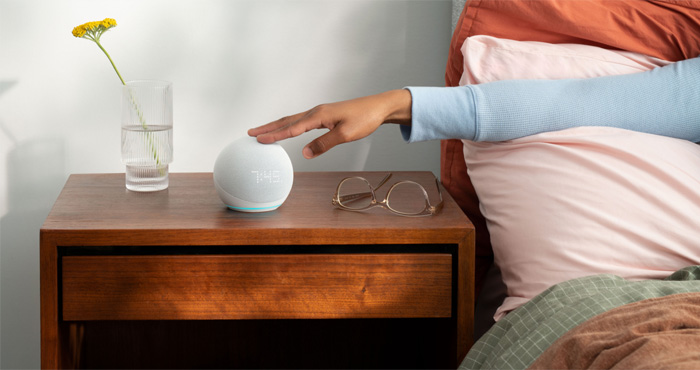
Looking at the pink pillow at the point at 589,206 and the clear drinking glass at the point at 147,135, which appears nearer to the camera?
the pink pillow at the point at 589,206

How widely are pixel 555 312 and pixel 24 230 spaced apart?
111 cm

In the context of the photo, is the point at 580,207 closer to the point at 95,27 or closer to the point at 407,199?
the point at 407,199

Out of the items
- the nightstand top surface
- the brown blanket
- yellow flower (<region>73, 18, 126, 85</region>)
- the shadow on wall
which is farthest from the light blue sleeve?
the shadow on wall

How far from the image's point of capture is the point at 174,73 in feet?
4.65

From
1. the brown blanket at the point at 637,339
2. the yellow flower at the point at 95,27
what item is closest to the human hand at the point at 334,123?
the yellow flower at the point at 95,27

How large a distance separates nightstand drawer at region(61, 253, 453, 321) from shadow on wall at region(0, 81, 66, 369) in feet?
1.78

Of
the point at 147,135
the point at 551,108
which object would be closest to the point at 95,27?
the point at 147,135

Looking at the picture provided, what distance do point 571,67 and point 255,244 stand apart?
0.62 meters

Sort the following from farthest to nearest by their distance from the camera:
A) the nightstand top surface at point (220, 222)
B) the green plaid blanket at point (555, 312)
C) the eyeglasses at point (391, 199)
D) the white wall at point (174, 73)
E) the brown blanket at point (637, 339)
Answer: the white wall at point (174, 73)
the eyeglasses at point (391, 199)
the nightstand top surface at point (220, 222)
the green plaid blanket at point (555, 312)
the brown blanket at point (637, 339)

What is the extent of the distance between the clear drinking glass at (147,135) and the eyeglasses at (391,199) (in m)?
0.31

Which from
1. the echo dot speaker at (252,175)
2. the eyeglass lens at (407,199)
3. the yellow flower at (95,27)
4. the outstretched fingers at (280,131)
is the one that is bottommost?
the eyeglass lens at (407,199)

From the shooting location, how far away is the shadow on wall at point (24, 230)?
1.42 meters

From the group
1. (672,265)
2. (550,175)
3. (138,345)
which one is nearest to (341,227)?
(550,175)

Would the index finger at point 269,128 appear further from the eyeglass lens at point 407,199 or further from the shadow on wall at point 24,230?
the shadow on wall at point 24,230
